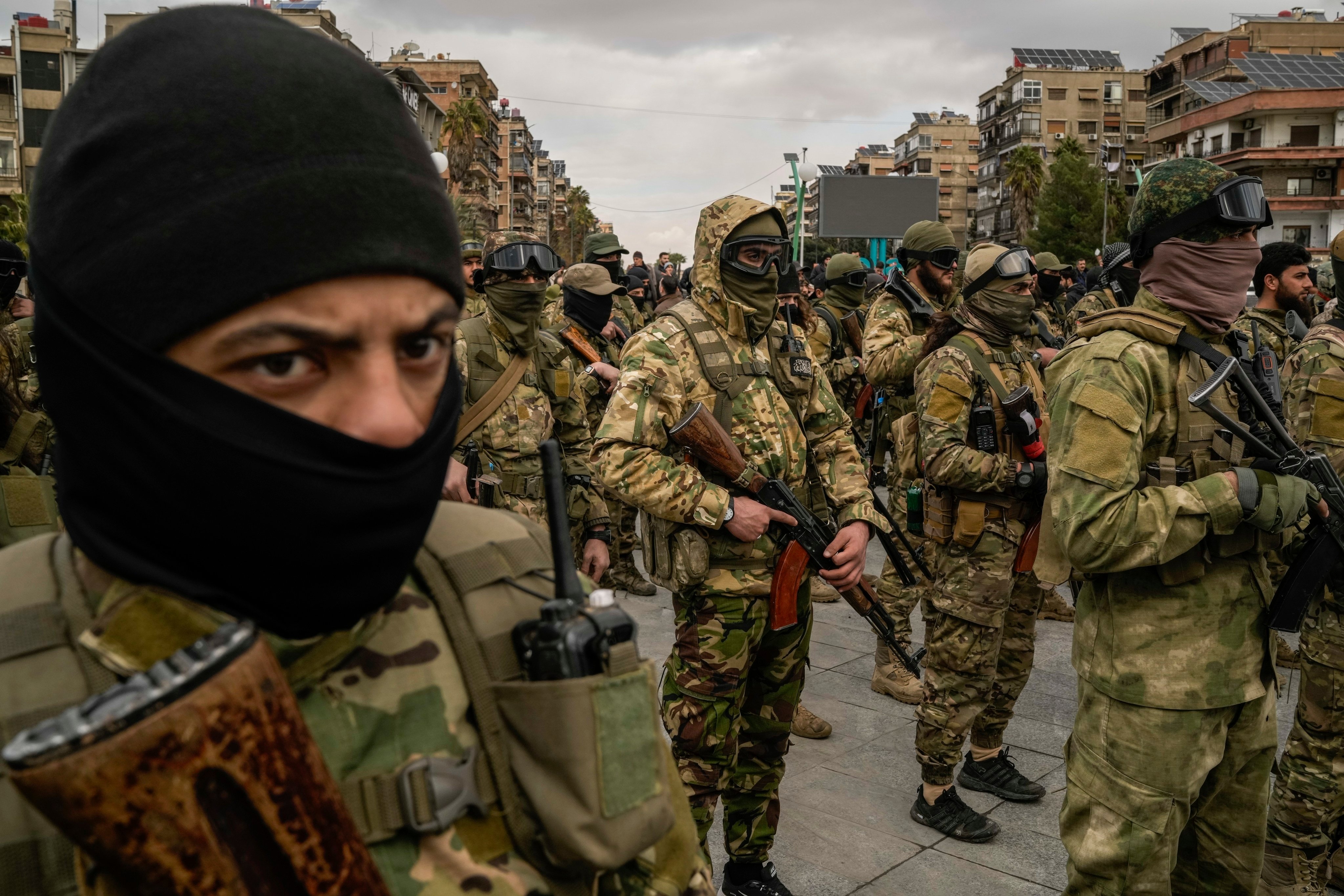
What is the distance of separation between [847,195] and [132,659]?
37560 millimetres

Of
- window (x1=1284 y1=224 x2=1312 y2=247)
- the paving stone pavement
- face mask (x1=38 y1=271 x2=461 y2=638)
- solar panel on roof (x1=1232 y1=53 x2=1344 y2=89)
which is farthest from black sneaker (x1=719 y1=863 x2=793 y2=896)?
solar panel on roof (x1=1232 y1=53 x2=1344 y2=89)

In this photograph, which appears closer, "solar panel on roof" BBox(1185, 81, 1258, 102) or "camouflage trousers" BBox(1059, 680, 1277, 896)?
"camouflage trousers" BBox(1059, 680, 1277, 896)

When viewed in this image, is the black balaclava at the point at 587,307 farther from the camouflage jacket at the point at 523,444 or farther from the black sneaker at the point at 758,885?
the black sneaker at the point at 758,885

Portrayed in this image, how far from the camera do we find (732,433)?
148 inches

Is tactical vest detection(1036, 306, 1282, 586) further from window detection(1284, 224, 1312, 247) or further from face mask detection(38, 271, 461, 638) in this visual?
window detection(1284, 224, 1312, 247)

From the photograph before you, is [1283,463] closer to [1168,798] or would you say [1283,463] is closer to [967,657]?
[1168,798]

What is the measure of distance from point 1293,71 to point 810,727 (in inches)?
2535

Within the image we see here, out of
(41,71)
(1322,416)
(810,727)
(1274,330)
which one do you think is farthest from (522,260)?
(41,71)

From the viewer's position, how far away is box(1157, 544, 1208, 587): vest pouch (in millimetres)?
2838

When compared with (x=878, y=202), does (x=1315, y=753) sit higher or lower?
lower

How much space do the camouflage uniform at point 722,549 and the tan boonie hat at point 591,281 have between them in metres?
4.25

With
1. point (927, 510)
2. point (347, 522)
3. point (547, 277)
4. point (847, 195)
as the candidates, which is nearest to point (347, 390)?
point (347, 522)

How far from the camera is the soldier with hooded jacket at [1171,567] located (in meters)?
2.76

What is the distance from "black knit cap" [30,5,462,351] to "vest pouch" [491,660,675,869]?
0.52 meters
